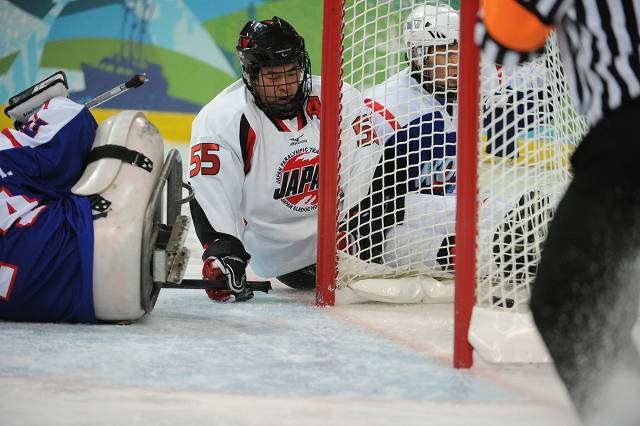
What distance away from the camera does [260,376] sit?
1844 mm

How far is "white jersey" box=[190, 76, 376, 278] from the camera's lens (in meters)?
2.99

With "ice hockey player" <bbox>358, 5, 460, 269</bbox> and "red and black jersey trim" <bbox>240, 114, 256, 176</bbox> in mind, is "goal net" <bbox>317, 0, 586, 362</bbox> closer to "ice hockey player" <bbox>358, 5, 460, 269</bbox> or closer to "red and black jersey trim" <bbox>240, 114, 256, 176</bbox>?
"ice hockey player" <bbox>358, 5, 460, 269</bbox>

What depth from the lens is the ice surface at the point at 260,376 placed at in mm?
1533

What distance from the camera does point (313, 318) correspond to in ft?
8.71

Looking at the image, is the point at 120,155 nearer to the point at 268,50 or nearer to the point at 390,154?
the point at 268,50

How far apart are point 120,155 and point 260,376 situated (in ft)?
2.98

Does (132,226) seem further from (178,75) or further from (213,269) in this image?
(178,75)

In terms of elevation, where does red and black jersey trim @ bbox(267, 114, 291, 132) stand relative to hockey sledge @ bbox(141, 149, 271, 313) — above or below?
above

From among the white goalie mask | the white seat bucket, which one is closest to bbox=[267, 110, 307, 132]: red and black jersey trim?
the white goalie mask

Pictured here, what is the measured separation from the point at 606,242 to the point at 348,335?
1232 mm

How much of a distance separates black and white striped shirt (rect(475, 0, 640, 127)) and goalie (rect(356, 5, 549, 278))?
5.47 feet

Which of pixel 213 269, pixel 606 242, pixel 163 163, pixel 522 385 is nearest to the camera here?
pixel 606 242

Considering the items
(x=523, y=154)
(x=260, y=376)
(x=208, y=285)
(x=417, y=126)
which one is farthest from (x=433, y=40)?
(x=260, y=376)

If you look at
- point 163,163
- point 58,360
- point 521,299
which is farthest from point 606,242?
point 163,163
